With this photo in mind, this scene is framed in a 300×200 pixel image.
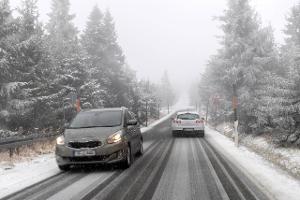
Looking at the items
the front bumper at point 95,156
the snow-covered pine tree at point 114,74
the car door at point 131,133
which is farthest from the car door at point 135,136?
the snow-covered pine tree at point 114,74

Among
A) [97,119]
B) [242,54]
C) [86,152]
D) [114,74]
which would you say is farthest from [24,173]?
[114,74]

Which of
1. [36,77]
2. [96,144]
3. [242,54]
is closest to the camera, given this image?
[96,144]

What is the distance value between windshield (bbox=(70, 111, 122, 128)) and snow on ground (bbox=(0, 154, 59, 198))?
1.49m

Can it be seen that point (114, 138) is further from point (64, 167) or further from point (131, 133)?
point (131, 133)

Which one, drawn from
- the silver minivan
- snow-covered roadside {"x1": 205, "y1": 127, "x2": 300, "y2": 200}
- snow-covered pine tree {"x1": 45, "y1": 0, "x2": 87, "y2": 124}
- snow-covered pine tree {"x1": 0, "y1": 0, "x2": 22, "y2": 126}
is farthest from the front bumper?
snow-covered pine tree {"x1": 45, "y1": 0, "x2": 87, "y2": 124}

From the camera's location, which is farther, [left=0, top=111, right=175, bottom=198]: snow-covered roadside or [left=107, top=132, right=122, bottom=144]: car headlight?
[left=107, top=132, right=122, bottom=144]: car headlight

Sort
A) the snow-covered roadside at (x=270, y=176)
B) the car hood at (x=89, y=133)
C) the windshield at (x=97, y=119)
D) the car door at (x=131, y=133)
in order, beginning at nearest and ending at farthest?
the snow-covered roadside at (x=270, y=176)
the car hood at (x=89, y=133)
the windshield at (x=97, y=119)
the car door at (x=131, y=133)

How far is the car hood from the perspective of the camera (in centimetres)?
1138

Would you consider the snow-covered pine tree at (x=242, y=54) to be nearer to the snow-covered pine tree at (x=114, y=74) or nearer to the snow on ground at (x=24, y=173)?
the snow-covered pine tree at (x=114, y=74)

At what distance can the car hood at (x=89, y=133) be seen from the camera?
1138 centimetres

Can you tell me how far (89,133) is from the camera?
457 inches

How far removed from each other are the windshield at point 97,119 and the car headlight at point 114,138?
0.80 metres

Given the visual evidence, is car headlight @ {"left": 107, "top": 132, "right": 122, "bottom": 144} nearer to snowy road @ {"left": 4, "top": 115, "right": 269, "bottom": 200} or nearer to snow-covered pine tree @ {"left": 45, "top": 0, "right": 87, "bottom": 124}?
Answer: snowy road @ {"left": 4, "top": 115, "right": 269, "bottom": 200}

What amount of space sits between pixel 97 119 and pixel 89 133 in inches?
58.5
